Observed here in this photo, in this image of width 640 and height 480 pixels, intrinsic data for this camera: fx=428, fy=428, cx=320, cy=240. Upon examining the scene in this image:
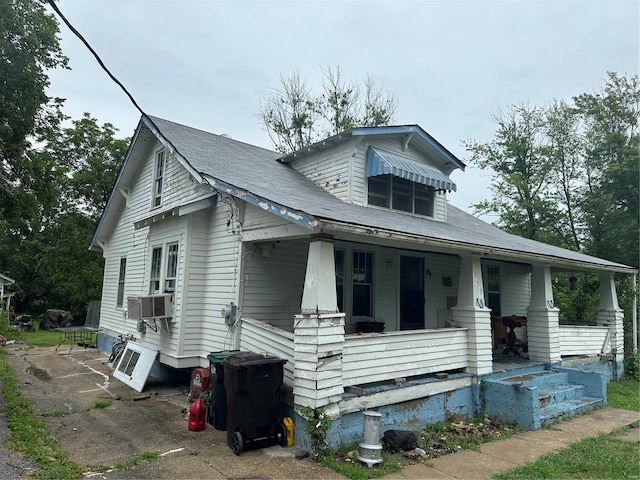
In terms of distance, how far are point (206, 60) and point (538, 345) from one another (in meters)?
8.98

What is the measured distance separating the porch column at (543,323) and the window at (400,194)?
2.90 metres

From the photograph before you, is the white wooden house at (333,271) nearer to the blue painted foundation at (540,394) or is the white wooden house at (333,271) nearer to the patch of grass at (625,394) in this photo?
the blue painted foundation at (540,394)

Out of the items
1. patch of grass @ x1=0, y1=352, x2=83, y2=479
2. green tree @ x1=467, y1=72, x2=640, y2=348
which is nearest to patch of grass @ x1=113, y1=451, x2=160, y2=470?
patch of grass @ x1=0, y1=352, x2=83, y2=479

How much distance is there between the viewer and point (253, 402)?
18.1 ft

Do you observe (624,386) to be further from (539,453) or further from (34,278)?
(34,278)

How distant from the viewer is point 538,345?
9.62 m

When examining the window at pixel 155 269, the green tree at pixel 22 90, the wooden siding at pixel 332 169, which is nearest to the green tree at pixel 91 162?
the green tree at pixel 22 90

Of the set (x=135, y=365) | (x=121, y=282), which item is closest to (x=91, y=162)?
(x=121, y=282)

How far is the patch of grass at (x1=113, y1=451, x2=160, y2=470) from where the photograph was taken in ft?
16.4

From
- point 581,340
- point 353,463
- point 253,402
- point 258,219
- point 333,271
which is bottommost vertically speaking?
point 353,463

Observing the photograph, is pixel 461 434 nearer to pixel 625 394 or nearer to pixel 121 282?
pixel 625 394

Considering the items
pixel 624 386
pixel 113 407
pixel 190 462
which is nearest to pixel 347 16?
pixel 190 462

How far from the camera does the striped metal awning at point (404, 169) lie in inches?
360

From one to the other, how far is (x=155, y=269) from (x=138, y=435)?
14.8ft
